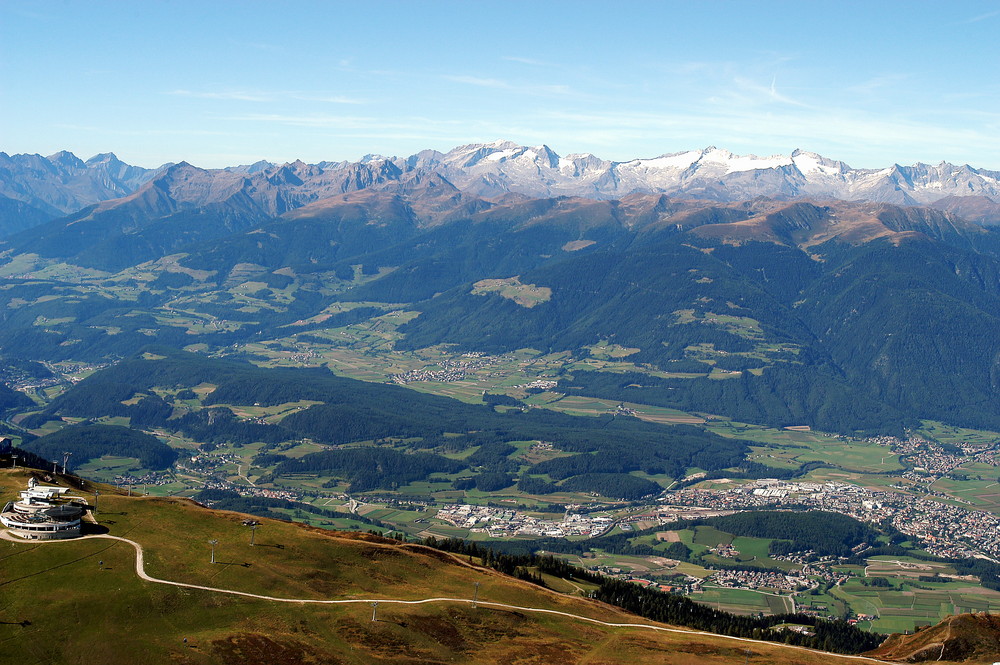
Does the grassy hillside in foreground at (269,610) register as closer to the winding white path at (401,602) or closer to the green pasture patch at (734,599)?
the winding white path at (401,602)

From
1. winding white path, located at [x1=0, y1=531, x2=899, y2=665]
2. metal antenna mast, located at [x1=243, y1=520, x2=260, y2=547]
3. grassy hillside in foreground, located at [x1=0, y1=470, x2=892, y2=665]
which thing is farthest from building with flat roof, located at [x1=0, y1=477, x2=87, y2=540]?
metal antenna mast, located at [x1=243, y1=520, x2=260, y2=547]

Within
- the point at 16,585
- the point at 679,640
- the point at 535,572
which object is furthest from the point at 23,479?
the point at 679,640

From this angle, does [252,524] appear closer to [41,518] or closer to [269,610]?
[269,610]

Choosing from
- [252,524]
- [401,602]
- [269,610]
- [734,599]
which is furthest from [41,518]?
[734,599]

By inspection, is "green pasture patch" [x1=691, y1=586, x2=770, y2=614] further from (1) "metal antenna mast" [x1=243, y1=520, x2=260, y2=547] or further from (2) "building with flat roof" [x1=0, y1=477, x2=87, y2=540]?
(2) "building with flat roof" [x1=0, y1=477, x2=87, y2=540]

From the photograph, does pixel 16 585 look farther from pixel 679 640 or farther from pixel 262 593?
pixel 679 640

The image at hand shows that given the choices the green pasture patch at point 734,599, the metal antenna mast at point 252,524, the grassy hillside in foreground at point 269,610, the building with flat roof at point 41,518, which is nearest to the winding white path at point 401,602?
the grassy hillside in foreground at point 269,610
